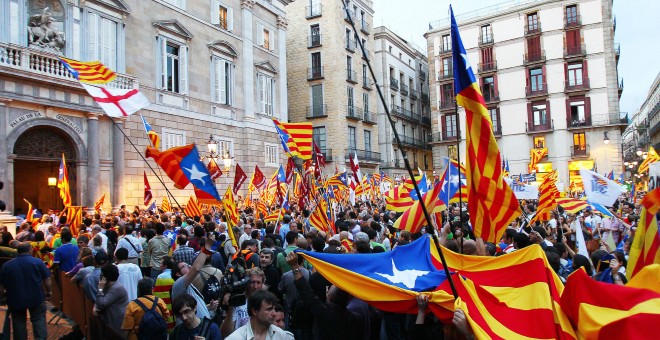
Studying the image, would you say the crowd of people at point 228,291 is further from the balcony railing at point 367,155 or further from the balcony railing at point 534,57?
the balcony railing at point 534,57

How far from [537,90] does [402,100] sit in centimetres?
1284

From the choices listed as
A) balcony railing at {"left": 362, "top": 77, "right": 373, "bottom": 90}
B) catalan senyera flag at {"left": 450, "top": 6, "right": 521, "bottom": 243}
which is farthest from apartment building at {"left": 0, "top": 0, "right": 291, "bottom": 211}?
catalan senyera flag at {"left": 450, "top": 6, "right": 521, "bottom": 243}

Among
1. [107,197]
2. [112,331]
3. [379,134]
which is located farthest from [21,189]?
[379,134]

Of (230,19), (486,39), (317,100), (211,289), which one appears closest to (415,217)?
(211,289)

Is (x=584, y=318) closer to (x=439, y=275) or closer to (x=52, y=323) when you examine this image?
(x=439, y=275)

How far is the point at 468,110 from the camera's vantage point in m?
4.37

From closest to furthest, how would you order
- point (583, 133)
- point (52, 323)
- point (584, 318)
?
point (584, 318) < point (52, 323) < point (583, 133)

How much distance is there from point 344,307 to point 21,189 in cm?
1940

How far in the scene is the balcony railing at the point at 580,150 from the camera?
126 ft

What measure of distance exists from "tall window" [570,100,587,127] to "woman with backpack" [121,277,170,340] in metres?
41.1

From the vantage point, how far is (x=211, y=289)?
211 inches

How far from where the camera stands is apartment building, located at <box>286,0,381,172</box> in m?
36.3

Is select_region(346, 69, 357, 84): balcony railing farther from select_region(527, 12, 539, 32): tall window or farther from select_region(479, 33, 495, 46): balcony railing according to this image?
select_region(527, 12, 539, 32): tall window

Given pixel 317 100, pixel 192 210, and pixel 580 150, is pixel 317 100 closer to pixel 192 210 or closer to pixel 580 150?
pixel 580 150
